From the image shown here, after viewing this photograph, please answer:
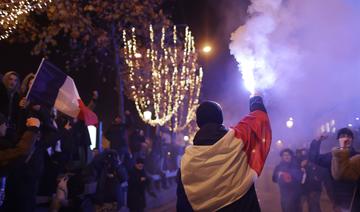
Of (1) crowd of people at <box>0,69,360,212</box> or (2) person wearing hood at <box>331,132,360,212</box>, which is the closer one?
(1) crowd of people at <box>0,69,360,212</box>

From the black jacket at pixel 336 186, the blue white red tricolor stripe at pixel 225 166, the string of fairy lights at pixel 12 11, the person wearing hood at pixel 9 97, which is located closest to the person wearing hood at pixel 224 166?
the blue white red tricolor stripe at pixel 225 166

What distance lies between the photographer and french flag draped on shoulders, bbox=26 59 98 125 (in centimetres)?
717

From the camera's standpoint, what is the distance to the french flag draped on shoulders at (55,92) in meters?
7.17

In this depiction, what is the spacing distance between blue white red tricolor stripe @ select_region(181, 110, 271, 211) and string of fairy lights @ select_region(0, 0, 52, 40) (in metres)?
8.99

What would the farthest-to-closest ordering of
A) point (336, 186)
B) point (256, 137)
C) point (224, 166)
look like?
point (336, 186) → point (256, 137) → point (224, 166)

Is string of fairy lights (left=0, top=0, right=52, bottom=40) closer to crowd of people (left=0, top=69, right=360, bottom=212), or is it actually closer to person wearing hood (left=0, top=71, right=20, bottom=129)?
crowd of people (left=0, top=69, right=360, bottom=212)

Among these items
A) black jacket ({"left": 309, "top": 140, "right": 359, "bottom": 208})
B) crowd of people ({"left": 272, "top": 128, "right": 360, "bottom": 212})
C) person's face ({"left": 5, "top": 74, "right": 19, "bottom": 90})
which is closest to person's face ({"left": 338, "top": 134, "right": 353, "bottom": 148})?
crowd of people ({"left": 272, "top": 128, "right": 360, "bottom": 212})

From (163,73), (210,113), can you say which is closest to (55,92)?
(210,113)

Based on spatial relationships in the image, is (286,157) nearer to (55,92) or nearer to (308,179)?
(308,179)

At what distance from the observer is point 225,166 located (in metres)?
4.17

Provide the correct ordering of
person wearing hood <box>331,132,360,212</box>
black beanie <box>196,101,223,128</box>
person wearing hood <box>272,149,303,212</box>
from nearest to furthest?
black beanie <box>196,101,223,128</box> → person wearing hood <box>331,132,360,212</box> → person wearing hood <box>272,149,303,212</box>

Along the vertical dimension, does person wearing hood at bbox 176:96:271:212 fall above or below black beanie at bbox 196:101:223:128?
below

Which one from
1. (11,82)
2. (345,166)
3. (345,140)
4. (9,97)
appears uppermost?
(11,82)

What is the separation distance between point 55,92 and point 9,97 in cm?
75
